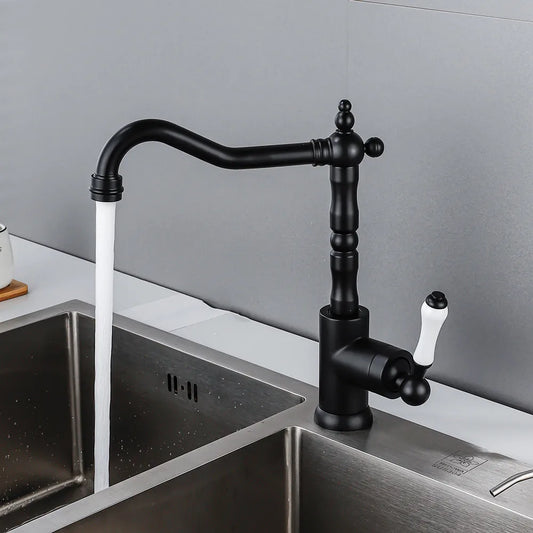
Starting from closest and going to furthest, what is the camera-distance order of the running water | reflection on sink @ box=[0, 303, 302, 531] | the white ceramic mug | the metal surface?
the metal surface
the running water
reflection on sink @ box=[0, 303, 302, 531]
the white ceramic mug

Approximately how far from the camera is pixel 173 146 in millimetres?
994

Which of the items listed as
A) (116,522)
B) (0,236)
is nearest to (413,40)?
(116,522)

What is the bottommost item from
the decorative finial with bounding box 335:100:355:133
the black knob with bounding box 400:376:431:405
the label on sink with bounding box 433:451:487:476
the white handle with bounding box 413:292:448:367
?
the label on sink with bounding box 433:451:487:476

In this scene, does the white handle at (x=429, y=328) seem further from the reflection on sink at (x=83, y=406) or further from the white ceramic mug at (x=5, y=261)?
the white ceramic mug at (x=5, y=261)

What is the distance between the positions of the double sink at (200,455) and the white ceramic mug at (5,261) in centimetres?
11

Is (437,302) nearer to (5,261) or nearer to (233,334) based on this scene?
(233,334)

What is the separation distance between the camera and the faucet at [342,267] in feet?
3.26

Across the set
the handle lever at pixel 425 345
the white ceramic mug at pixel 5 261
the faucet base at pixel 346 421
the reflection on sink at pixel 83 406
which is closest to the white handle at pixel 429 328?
the handle lever at pixel 425 345

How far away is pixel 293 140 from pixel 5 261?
48 centimetres

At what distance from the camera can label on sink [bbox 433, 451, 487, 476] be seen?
3.25ft

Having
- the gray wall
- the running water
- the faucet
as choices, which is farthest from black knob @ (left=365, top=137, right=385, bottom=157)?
the running water

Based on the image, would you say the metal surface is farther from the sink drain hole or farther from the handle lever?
the sink drain hole

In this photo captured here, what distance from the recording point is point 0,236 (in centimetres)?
151

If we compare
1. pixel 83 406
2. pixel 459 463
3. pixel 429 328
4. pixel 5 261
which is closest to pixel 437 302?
pixel 429 328
